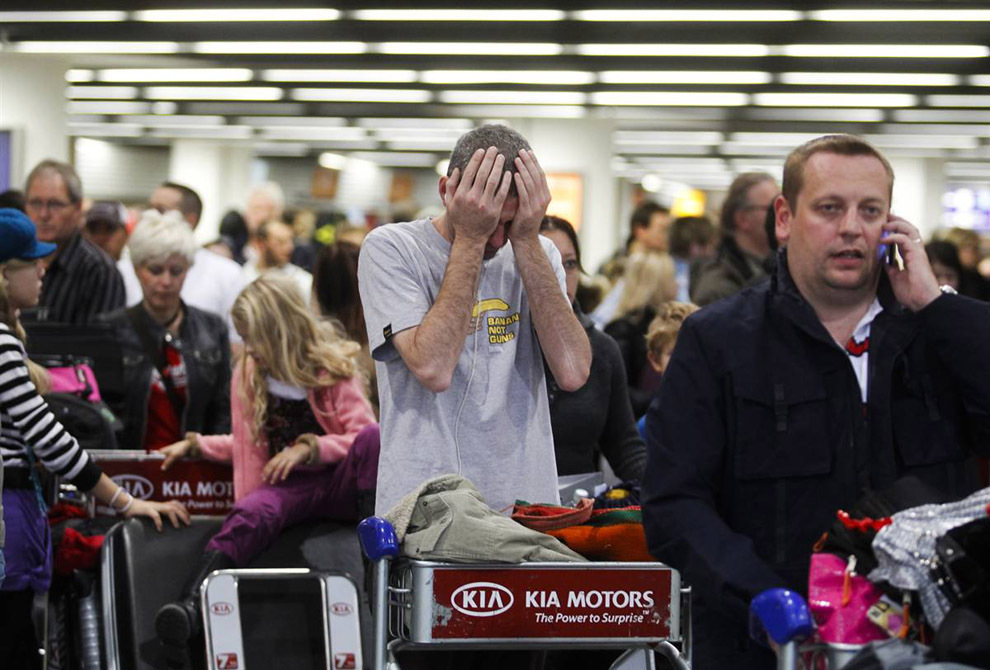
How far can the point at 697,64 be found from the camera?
53.8 ft

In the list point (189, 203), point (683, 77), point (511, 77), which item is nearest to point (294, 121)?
point (511, 77)

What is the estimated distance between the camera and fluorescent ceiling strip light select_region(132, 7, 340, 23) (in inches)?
551

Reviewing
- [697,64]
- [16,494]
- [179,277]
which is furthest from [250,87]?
[16,494]

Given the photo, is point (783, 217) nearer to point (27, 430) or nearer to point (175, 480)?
point (27, 430)

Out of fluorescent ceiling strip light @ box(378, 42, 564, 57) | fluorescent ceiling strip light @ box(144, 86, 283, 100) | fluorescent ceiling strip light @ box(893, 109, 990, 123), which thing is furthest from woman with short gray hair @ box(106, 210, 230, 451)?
fluorescent ceiling strip light @ box(893, 109, 990, 123)

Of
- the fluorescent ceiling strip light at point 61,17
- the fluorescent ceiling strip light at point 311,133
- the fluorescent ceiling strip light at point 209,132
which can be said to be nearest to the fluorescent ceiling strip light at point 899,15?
the fluorescent ceiling strip light at point 61,17

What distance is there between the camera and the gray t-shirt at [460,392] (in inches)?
144

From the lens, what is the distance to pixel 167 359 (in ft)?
20.7

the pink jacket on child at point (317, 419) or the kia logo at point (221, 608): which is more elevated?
the pink jacket on child at point (317, 419)

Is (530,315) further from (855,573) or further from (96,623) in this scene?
(96,623)

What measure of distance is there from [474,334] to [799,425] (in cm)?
107

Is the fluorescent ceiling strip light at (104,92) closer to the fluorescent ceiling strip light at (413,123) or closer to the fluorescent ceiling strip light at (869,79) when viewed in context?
the fluorescent ceiling strip light at (413,123)

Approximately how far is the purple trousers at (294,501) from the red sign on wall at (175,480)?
0.33 meters

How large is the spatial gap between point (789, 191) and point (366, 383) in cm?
279
